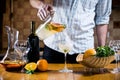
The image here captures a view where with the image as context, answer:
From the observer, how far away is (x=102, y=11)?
2.10m

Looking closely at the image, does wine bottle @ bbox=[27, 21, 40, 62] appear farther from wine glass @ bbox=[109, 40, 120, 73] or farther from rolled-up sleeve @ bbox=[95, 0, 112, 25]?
rolled-up sleeve @ bbox=[95, 0, 112, 25]

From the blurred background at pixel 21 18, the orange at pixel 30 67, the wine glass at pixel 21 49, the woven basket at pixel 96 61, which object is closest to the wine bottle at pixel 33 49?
the wine glass at pixel 21 49

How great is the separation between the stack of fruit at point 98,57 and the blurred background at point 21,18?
2.28 m

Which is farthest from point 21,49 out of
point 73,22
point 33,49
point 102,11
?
point 102,11

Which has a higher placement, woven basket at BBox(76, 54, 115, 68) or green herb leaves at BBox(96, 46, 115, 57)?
green herb leaves at BBox(96, 46, 115, 57)

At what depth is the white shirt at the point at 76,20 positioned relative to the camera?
2018 millimetres

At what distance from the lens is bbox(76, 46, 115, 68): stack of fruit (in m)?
1.53

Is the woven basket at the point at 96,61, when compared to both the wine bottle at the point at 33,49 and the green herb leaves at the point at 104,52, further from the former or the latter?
the wine bottle at the point at 33,49

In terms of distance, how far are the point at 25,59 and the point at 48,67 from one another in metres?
0.12

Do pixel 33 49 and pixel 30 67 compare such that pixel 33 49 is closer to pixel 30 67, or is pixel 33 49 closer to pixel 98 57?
pixel 30 67

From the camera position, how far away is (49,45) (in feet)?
6.67

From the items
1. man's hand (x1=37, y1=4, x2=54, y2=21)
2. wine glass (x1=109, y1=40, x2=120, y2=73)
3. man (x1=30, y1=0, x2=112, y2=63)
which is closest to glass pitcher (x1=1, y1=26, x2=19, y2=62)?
man's hand (x1=37, y1=4, x2=54, y2=21)

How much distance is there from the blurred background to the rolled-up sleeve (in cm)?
172

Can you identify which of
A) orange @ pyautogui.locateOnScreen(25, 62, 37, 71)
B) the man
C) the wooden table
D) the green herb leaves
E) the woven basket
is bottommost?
the wooden table
